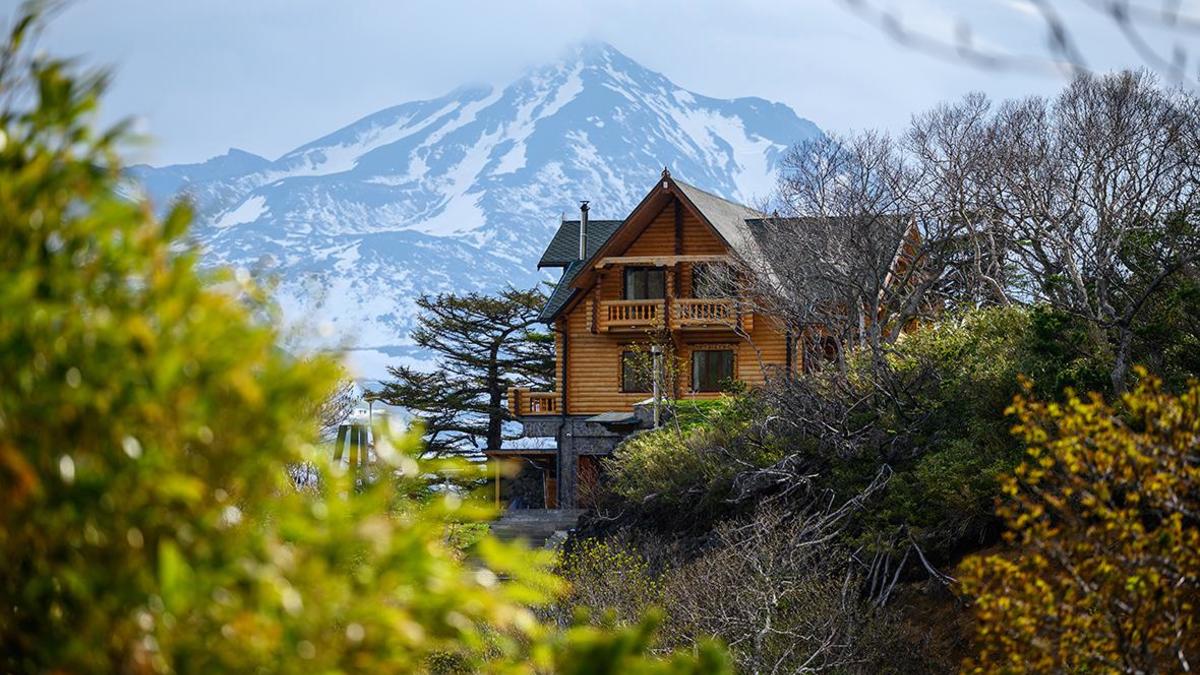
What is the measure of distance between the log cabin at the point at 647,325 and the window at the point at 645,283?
0.03 m

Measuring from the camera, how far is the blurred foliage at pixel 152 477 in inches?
123

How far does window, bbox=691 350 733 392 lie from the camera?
40.7m

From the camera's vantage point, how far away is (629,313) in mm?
40375

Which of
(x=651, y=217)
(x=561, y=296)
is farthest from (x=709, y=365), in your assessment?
(x=561, y=296)

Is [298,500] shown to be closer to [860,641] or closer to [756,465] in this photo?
[860,641]

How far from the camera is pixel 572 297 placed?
41.9 m

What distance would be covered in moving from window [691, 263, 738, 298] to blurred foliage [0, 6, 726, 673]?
3530 cm

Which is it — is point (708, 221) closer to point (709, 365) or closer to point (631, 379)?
point (709, 365)

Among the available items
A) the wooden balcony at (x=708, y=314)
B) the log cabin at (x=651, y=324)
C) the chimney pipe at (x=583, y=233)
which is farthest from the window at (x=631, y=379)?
the chimney pipe at (x=583, y=233)

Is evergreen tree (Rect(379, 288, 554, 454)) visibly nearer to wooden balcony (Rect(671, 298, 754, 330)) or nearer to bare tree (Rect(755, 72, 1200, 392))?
wooden balcony (Rect(671, 298, 754, 330))

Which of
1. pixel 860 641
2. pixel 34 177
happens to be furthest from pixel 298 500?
pixel 860 641

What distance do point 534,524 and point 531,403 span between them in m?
9.44

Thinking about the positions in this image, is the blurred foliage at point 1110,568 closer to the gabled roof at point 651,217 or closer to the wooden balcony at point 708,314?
the gabled roof at point 651,217

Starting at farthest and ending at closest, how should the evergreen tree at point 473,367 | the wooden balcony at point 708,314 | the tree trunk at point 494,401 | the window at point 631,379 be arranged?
1. the evergreen tree at point 473,367
2. the tree trunk at point 494,401
3. the window at point 631,379
4. the wooden balcony at point 708,314
